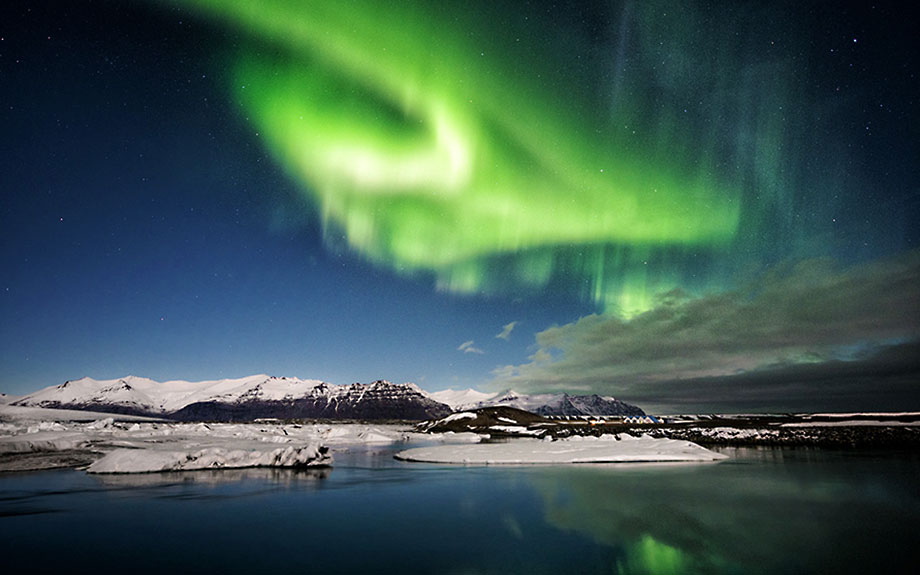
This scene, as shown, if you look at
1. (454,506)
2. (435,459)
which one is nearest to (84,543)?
(454,506)

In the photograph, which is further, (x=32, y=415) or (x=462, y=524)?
(x=32, y=415)

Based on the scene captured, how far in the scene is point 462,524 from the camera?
17.3m

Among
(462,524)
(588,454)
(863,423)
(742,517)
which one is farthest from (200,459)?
(863,423)

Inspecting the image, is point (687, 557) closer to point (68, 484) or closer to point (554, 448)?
point (68, 484)

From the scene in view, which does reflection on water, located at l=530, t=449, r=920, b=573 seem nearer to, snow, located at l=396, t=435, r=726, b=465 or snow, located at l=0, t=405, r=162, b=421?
snow, located at l=396, t=435, r=726, b=465

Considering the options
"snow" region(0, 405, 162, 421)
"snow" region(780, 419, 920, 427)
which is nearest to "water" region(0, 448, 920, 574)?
"snow" region(780, 419, 920, 427)

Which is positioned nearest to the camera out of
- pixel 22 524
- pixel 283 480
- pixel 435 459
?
pixel 22 524

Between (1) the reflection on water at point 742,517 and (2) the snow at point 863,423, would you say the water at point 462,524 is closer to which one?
(1) the reflection on water at point 742,517

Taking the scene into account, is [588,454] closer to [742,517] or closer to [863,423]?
[742,517]

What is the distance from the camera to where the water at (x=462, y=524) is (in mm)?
12258

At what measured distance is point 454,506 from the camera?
68.9ft

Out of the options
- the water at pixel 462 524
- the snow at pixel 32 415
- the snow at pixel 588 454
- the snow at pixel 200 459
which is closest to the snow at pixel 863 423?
the snow at pixel 588 454

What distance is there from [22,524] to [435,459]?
3041 centimetres

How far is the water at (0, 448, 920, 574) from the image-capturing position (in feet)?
40.2
